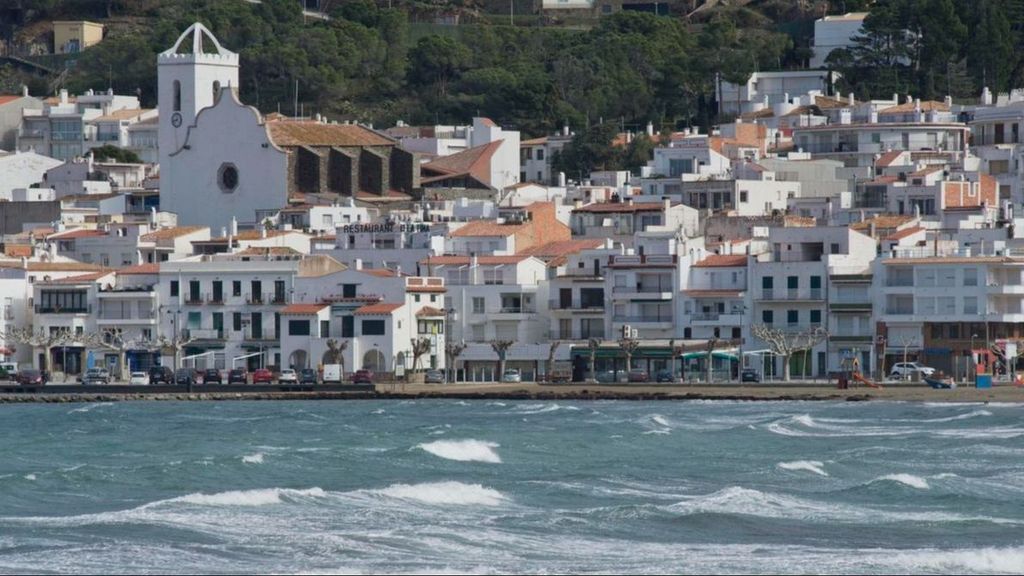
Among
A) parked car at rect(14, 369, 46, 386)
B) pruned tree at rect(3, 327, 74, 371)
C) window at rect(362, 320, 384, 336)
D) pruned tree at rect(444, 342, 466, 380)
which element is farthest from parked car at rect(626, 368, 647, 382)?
pruned tree at rect(3, 327, 74, 371)

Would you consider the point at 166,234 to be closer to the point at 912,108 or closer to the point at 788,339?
the point at 788,339

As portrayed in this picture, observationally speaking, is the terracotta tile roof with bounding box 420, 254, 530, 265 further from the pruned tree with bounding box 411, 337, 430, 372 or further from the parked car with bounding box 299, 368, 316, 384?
the parked car with bounding box 299, 368, 316, 384

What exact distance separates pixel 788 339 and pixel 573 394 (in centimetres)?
756

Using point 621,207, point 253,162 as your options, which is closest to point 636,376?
point 621,207

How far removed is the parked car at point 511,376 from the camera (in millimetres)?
Result: 91812

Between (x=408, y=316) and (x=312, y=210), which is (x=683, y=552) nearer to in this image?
(x=408, y=316)

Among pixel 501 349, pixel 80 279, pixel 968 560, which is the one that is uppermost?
pixel 80 279

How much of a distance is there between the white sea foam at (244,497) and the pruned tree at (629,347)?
3407 centimetres

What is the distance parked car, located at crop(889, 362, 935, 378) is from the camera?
86250mm

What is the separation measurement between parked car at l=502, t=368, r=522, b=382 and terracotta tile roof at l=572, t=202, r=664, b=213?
37.9 ft

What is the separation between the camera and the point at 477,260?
9456 cm

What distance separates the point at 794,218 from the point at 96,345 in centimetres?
2532

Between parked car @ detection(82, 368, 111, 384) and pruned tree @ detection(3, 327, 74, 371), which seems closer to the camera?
parked car @ detection(82, 368, 111, 384)

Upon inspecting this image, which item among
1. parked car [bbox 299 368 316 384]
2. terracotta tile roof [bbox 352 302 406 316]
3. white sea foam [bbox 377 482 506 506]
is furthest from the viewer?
terracotta tile roof [bbox 352 302 406 316]
